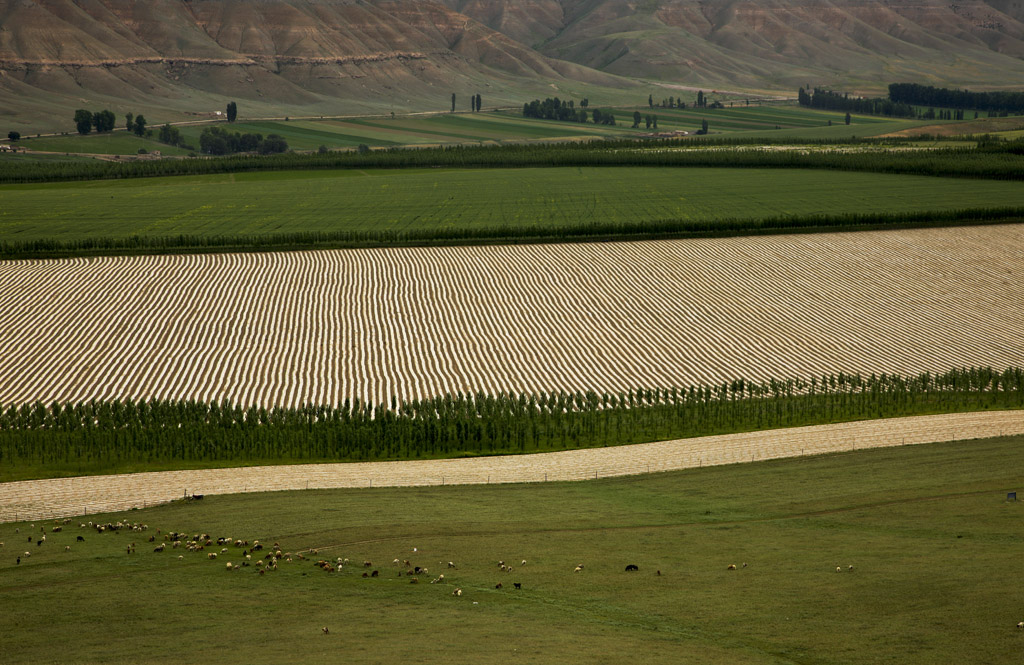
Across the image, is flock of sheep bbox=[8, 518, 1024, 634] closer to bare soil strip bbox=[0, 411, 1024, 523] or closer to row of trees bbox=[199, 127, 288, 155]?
bare soil strip bbox=[0, 411, 1024, 523]

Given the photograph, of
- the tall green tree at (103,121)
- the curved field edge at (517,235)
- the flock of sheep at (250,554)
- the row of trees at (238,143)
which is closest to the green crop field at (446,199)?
the curved field edge at (517,235)

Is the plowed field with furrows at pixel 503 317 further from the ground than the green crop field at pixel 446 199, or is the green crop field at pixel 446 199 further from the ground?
the green crop field at pixel 446 199

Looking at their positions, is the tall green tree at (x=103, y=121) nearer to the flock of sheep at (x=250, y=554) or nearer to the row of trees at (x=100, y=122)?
the row of trees at (x=100, y=122)

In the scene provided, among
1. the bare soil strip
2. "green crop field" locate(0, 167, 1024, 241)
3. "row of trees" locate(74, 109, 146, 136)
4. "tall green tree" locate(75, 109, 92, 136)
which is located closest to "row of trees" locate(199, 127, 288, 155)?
"row of trees" locate(74, 109, 146, 136)

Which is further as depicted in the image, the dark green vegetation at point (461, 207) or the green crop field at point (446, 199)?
the green crop field at point (446, 199)

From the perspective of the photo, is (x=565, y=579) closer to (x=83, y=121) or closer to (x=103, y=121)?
(x=83, y=121)
